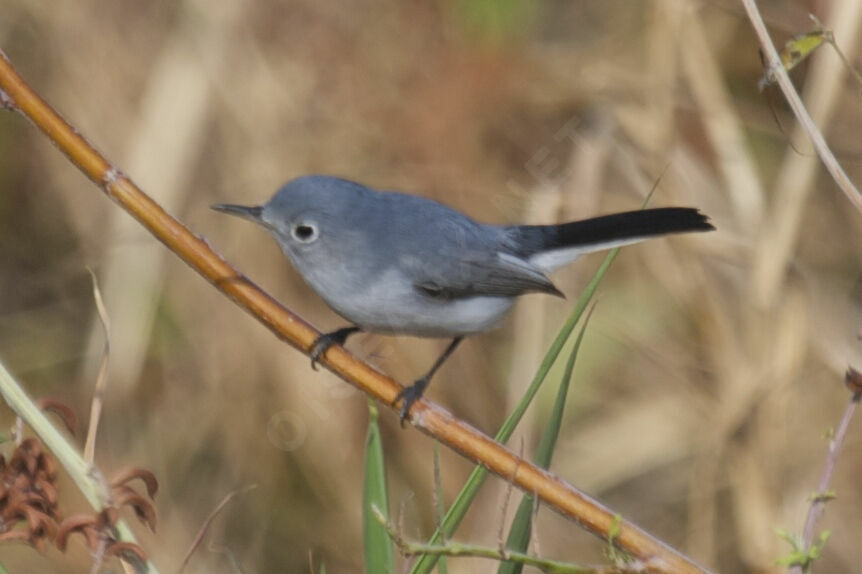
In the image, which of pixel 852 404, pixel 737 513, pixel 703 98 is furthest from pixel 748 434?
pixel 852 404

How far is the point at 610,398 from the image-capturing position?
15.6 ft

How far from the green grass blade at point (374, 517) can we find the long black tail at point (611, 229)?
104cm

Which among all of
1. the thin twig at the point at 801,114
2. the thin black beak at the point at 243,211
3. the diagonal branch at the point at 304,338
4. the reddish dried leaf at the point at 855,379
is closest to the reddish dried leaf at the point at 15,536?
the diagonal branch at the point at 304,338

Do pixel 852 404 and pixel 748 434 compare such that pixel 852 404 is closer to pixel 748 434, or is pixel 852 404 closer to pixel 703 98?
pixel 748 434

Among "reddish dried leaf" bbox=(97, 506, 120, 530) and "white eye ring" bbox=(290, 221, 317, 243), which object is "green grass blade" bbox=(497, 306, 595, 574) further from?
"white eye ring" bbox=(290, 221, 317, 243)

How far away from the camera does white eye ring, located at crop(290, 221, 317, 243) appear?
8.53 feet

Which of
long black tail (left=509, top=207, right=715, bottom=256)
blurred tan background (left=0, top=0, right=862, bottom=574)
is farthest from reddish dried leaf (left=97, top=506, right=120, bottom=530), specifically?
blurred tan background (left=0, top=0, right=862, bottom=574)

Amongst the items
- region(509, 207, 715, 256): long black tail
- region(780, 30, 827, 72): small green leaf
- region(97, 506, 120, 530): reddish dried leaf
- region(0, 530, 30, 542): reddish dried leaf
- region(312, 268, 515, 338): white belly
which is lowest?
region(0, 530, 30, 542): reddish dried leaf

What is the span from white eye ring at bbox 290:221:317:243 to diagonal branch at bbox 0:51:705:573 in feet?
2.48

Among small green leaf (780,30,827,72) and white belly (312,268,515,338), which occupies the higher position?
small green leaf (780,30,827,72)

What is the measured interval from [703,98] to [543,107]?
78cm

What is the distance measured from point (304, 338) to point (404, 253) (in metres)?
0.92

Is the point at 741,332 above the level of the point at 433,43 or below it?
below

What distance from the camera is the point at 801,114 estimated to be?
1.72 metres
